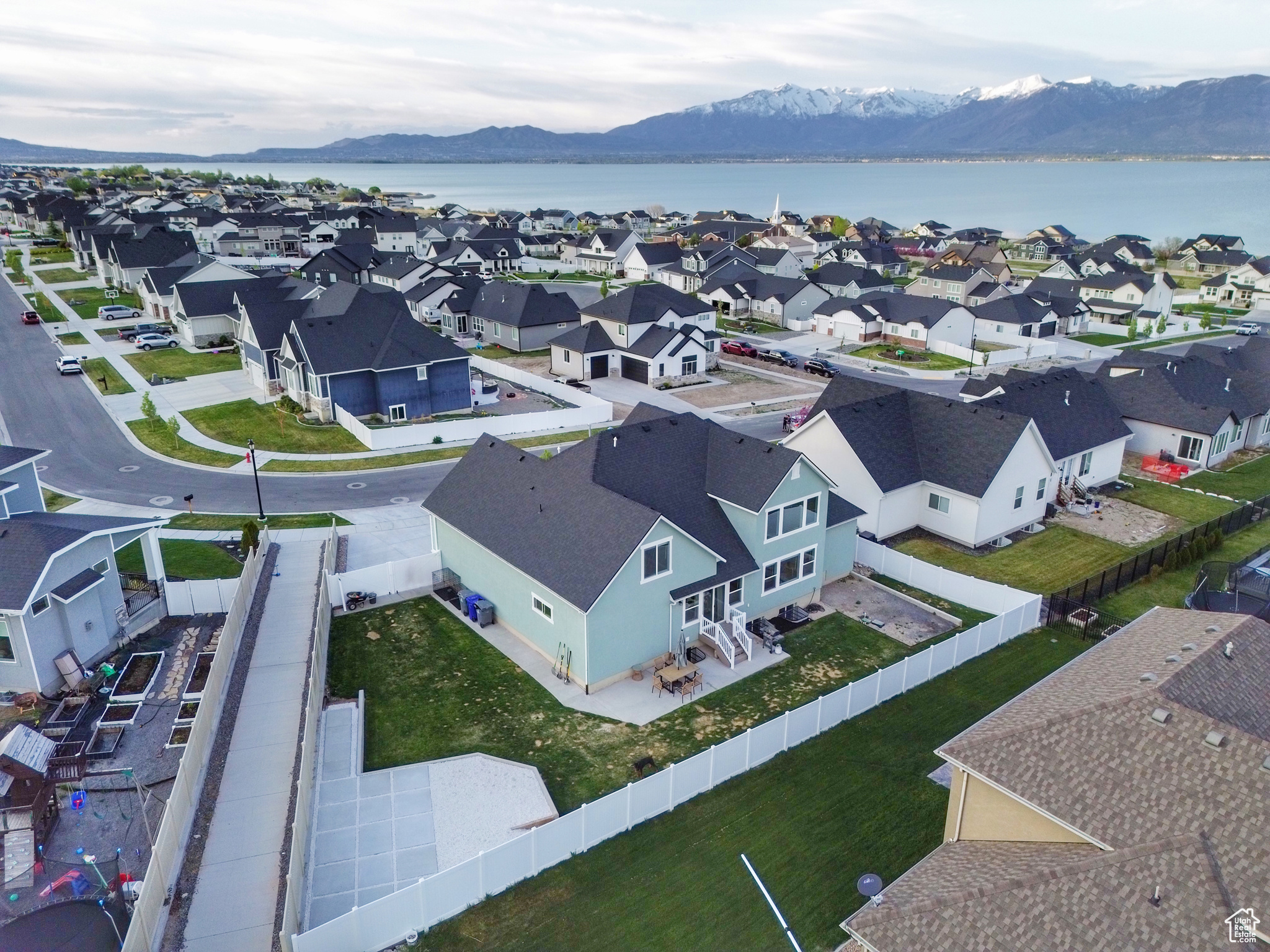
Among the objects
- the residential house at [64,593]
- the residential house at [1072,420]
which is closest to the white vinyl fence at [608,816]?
the residential house at [64,593]

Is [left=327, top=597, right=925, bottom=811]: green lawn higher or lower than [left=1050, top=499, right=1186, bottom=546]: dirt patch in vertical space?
lower

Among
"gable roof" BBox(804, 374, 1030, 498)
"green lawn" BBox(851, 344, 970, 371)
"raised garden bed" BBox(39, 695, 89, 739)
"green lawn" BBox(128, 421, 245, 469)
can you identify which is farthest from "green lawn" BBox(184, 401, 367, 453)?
"green lawn" BBox(851, 344, 970, 371)

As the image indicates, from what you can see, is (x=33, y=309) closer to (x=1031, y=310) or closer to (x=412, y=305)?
(x=412, y=305)

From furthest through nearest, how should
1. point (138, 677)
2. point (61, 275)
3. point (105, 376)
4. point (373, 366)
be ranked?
point (61, 275)
point (105, 376)
point (373, 366)
point (138, 677)

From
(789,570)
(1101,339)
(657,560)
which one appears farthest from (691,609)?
(1101,339)

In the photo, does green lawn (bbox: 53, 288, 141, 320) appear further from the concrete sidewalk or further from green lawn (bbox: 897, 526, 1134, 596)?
green lawn (bbox: 897, 526, 1134, 596)

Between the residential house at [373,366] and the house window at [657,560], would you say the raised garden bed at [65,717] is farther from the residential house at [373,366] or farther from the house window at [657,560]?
the residential house at [373,366]

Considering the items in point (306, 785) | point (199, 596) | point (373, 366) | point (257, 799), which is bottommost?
point (257, 799)

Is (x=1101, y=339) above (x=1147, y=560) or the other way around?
above

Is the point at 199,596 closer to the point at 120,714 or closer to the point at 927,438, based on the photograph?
the point at 120,714
